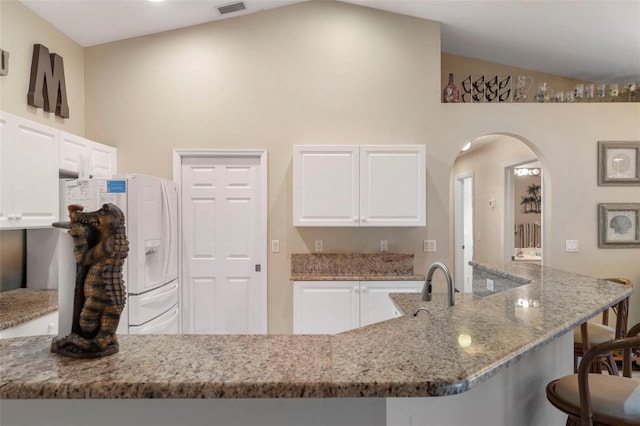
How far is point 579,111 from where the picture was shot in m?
3.72

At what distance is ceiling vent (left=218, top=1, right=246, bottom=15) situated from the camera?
3.46 metres

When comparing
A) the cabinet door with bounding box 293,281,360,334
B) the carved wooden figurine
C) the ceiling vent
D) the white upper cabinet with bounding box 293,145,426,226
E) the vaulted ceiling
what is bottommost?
the cabinet door with bounding box 293,281,360,334

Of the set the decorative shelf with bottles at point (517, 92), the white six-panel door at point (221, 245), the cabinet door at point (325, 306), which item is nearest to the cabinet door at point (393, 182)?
the cabinet door at point (325, 306)

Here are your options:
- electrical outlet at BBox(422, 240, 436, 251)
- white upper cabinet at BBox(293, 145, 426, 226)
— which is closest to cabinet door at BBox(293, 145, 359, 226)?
white upper cabinet at BBox(293, 145, 426, 226)

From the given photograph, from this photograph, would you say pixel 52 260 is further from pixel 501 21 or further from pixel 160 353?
pixel 501 21

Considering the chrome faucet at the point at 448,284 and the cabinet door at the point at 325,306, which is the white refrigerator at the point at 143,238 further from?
the chrome faucet at the point at 448,284

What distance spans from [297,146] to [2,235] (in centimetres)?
242

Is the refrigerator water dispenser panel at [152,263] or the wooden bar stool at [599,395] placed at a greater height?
the refrigerator water dispenser panel at [152,263]

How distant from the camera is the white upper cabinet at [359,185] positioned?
3373 mm

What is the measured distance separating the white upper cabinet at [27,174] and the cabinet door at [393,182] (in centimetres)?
249

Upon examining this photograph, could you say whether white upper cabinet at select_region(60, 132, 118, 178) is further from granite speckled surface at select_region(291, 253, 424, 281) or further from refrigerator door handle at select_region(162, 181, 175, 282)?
granite speckled surface at select_region(291, 253, 424, 281)

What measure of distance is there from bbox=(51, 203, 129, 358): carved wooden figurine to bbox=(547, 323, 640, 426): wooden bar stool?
144cm

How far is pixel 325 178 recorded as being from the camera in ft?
11.1

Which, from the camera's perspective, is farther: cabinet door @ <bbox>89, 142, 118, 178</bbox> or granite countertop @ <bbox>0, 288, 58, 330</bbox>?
cabinet door @ <bbox>89, 142, 118, 178</bbox>
